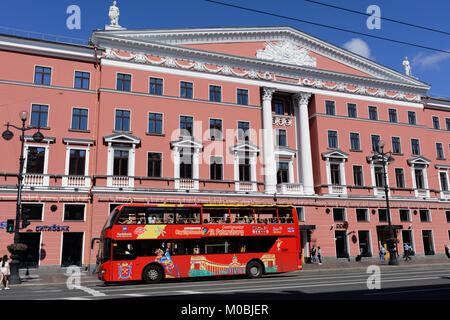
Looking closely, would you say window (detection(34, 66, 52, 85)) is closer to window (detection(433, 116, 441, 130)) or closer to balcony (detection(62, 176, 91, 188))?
balcony (detection(62, 176, 91, 188))

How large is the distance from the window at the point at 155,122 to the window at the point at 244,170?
26.0 ft

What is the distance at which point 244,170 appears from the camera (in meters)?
35.4

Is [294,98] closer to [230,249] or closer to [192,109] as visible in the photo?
[192,109]

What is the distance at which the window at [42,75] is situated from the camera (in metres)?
30.7

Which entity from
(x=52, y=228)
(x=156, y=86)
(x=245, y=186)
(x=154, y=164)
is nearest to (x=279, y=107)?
(x=245, y=186)

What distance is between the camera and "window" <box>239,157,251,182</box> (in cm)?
3531

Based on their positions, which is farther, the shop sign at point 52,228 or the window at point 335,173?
the window at point 335,173

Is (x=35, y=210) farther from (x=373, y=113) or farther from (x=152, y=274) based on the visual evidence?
(x=373, y=113)

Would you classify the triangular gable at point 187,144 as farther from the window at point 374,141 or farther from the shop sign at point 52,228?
the window at point 374,141

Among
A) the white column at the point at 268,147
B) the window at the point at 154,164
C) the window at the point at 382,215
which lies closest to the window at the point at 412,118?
the window at the point at 382,215

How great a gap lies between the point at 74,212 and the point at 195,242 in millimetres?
12598

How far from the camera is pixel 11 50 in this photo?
30.1 m
